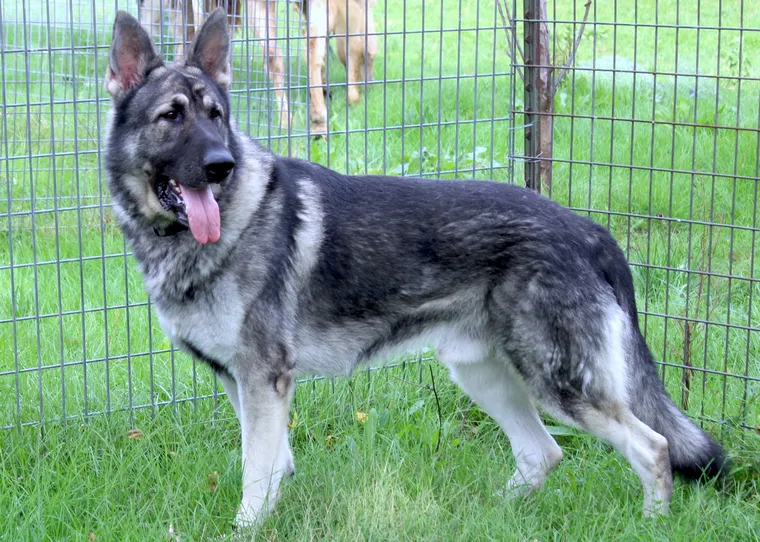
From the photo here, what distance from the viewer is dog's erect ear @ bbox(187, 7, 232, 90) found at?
318 centimetres

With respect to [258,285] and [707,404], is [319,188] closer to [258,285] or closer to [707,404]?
[258,285]

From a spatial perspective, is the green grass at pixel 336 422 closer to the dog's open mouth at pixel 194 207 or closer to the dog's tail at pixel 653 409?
the dog's tail at pixel 653 409

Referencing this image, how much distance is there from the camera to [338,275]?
3.27 metres

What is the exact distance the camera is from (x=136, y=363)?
437 cm

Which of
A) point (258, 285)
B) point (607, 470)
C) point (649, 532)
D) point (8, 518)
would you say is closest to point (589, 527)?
point (649, 532)

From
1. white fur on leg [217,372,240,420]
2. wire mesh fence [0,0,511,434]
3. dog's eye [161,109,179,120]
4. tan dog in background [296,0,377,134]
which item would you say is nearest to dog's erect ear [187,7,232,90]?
dog's eye [161,109,179,120]

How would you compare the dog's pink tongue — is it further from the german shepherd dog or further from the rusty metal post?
the rusty metal post

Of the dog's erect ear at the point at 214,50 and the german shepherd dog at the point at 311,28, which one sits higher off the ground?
the german shepherd dog at the point at 311,28

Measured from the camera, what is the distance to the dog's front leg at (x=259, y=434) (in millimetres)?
3092

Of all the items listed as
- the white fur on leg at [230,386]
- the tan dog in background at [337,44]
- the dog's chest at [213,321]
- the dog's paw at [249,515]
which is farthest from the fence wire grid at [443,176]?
the dog's paw at [249,515]

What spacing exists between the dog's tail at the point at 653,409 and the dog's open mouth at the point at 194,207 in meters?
1.41

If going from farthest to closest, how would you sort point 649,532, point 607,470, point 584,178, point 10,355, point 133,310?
point 584,178 → point 133,310 → point 10,355 → point 607,470 → point 649,532

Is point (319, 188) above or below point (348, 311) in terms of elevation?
above

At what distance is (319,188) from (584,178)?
384 centimetres
